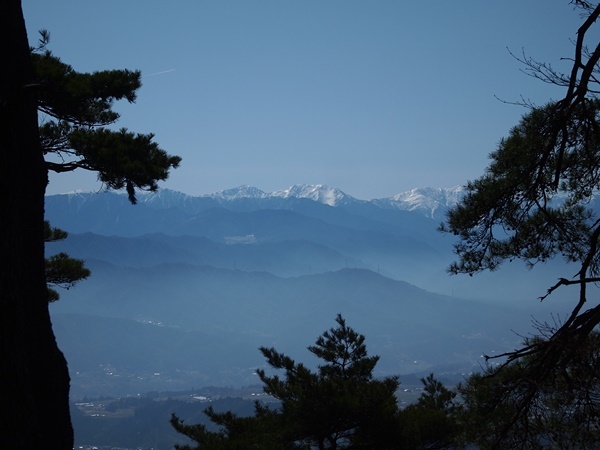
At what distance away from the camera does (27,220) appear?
3.73 m

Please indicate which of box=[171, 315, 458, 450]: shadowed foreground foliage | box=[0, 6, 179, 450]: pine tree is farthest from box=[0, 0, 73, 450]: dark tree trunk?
box=[171, 315, 458, 450]: shadowed foreground foliage

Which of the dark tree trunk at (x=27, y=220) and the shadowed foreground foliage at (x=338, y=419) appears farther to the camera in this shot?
the shadowed foreground foliage at (x=338, y=419)

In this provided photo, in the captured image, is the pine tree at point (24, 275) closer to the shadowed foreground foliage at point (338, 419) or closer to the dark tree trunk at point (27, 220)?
the dark tree trunk at point (27, 220)

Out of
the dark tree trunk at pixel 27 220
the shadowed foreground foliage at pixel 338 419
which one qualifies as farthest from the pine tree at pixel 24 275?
the shadowed foreground foliage at pixel 338 419

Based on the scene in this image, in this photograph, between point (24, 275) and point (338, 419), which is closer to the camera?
point (24, 275)

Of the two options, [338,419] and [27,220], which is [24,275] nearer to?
[27,220]

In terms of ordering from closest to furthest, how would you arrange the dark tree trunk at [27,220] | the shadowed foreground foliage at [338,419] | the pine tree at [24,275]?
1. the pine tree at [24,275]
2. the dark tree trunk at [27,220]
3. the shadowed foreground foliage at [338,419]

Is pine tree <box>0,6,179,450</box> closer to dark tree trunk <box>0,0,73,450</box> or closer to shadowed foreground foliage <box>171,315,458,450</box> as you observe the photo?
dark tree trunk <box>0,0,73,450</box>

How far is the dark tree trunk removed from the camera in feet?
10.7

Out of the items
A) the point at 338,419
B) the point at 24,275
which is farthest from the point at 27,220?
the point at 338,419

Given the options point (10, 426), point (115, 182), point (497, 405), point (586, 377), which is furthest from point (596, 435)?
point (115, 182)

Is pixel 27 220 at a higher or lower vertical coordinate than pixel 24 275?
higher

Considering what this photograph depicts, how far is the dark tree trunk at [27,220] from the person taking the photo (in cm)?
326

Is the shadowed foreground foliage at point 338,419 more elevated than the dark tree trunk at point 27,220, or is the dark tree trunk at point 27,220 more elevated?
the dark tree trunk at point 27,220
